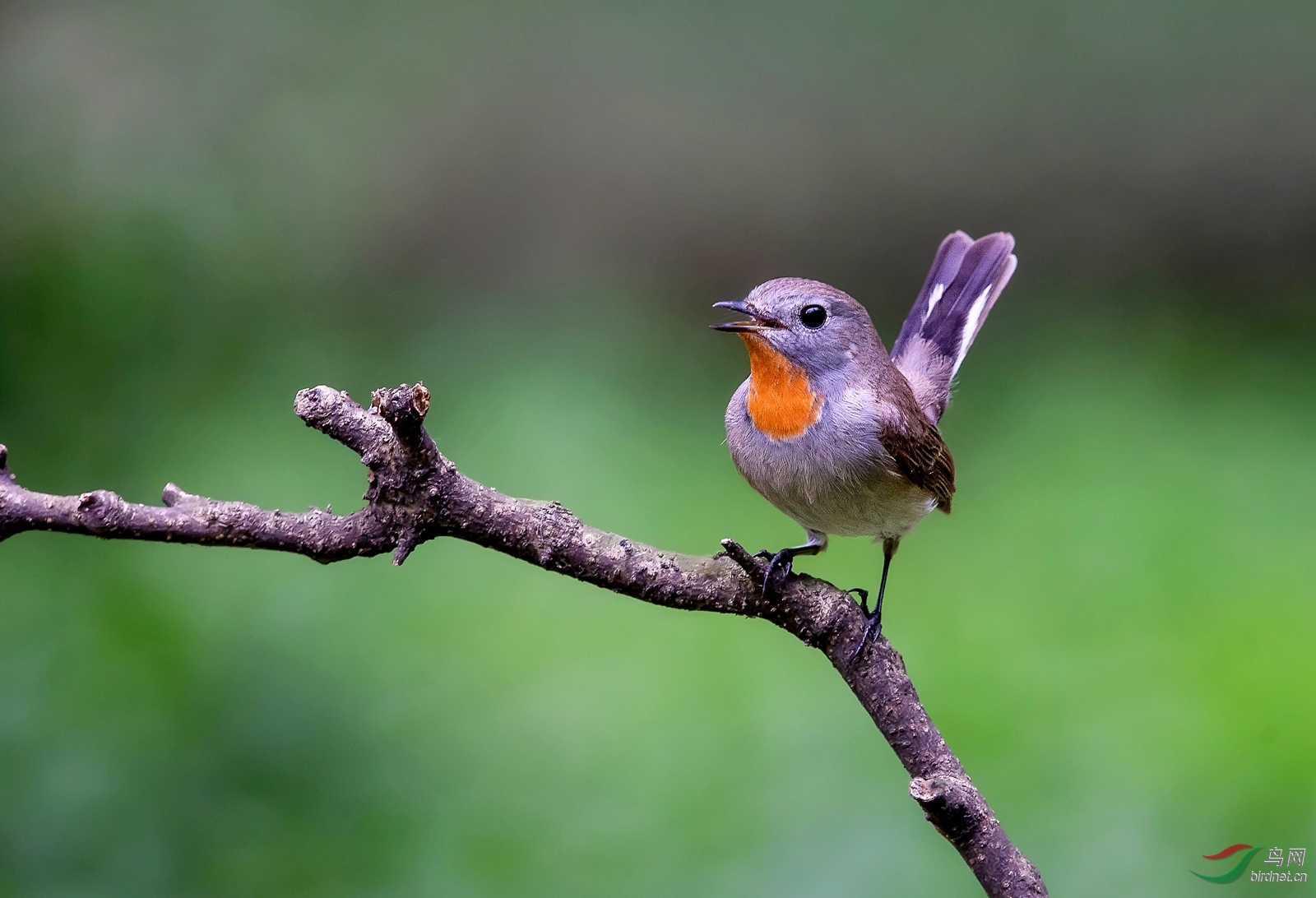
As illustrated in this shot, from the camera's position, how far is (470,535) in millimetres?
1770

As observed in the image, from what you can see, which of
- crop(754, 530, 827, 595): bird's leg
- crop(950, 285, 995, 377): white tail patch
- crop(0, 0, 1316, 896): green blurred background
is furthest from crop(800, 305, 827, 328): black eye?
crop(0, 0, 1316, 896): green blurred background

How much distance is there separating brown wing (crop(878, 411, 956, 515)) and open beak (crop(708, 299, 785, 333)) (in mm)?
279

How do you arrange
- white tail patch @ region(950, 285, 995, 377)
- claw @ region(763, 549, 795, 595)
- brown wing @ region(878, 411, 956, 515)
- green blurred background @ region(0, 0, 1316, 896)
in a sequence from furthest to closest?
green blurred background @ region(0, 0, 1316, 896) → white tail patch @ region(950, 285, 995, 377) → brown wing @ region(878, 411, 956, 515) → claw @ region(763, 549, 795, 595)

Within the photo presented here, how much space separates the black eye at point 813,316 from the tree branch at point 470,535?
0.50 metres

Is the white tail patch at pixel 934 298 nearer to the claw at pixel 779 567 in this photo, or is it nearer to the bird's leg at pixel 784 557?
the bird's leg at pixel 784 557

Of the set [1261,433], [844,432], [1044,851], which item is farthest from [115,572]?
[1261,433]

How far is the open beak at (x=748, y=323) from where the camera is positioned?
2068mm

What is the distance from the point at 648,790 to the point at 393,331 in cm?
284

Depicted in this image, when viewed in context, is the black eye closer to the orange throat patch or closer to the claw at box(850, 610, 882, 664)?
the orange throat patch

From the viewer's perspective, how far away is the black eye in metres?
2.15

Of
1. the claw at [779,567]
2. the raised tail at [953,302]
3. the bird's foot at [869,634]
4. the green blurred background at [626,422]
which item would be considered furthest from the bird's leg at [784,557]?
the green blurred background at [626,422]

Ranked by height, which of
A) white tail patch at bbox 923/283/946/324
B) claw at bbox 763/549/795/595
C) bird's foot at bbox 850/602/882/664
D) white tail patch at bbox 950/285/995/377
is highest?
white tail patch at bbox 923/283/946/324

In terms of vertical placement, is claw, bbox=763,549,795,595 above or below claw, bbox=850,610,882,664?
above

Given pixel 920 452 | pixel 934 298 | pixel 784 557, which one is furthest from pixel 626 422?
pixel 784 557
